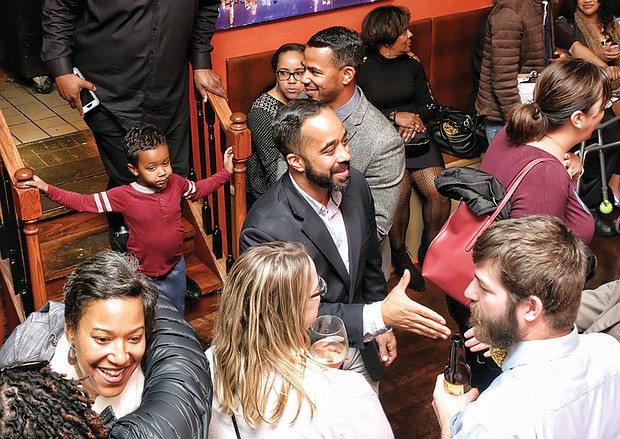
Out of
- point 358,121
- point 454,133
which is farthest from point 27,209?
point 454,133

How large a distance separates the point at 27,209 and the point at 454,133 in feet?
9.33

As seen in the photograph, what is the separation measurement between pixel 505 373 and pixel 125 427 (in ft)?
3.22

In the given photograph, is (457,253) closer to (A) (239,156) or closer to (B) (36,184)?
(A) (239,156)

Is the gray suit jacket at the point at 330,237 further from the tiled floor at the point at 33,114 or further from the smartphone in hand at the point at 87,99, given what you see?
the tiled floor at the point at 33,114

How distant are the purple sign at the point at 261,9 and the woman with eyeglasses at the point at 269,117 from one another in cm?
44

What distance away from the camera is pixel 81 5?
3656mm

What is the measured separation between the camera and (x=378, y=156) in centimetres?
348

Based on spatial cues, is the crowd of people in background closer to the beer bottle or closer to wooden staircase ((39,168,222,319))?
the beer bottle

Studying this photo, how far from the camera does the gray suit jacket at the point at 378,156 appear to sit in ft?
11.4

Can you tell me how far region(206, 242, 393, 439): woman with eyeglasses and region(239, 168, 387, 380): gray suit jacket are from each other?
564 mm

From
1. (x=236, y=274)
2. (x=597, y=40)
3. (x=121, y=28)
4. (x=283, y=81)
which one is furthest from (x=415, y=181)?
(x=236, y=274)

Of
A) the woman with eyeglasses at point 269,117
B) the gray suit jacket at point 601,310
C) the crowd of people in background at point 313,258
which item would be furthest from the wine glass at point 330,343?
the woman with eyeglasses at point 269,117

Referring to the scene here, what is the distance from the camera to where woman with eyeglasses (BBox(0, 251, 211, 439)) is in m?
2.13

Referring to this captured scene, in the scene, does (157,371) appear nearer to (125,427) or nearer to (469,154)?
(125,427)
